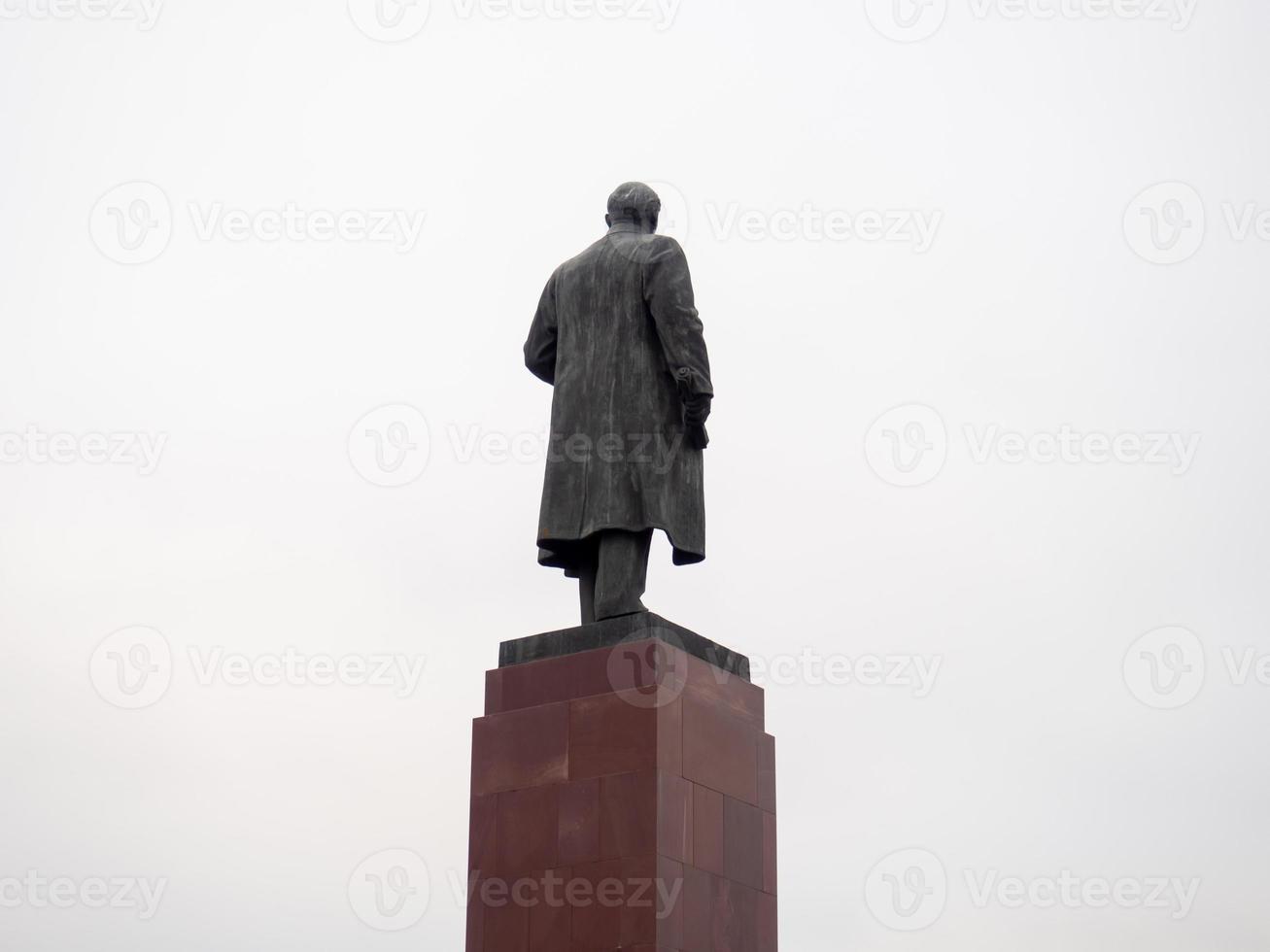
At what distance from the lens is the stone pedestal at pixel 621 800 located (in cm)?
1133

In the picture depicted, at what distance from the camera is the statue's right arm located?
1375 cm

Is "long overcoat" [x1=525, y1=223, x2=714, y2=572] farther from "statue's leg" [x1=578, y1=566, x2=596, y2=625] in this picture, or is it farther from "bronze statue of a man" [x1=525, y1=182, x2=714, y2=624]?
"statue's leg" [x1=578, y1=566, x2=596, y2=625]

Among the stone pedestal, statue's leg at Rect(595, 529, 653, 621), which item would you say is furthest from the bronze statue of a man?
the stone pedestal

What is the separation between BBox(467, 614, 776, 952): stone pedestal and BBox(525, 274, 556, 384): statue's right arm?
246 cm

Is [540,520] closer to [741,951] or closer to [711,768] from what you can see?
[711,768]

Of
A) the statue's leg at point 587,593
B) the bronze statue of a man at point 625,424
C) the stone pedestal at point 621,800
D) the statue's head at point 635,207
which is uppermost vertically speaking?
the statue's head at point 635,207

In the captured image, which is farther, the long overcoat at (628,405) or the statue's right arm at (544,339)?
the statue's right arm at (544,339)

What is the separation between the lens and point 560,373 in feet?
43.9

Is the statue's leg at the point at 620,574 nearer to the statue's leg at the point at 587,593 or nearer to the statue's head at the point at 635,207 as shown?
the statue's leg at the point at 587,593

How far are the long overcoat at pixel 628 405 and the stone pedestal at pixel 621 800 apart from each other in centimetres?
87

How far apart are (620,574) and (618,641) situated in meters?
0.60

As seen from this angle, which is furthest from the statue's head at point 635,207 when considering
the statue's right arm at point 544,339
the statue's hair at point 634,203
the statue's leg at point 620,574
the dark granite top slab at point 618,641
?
the dark granite top slab at point 618,641

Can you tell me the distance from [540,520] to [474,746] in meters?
1.81

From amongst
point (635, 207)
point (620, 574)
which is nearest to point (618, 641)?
point (620, 574)
